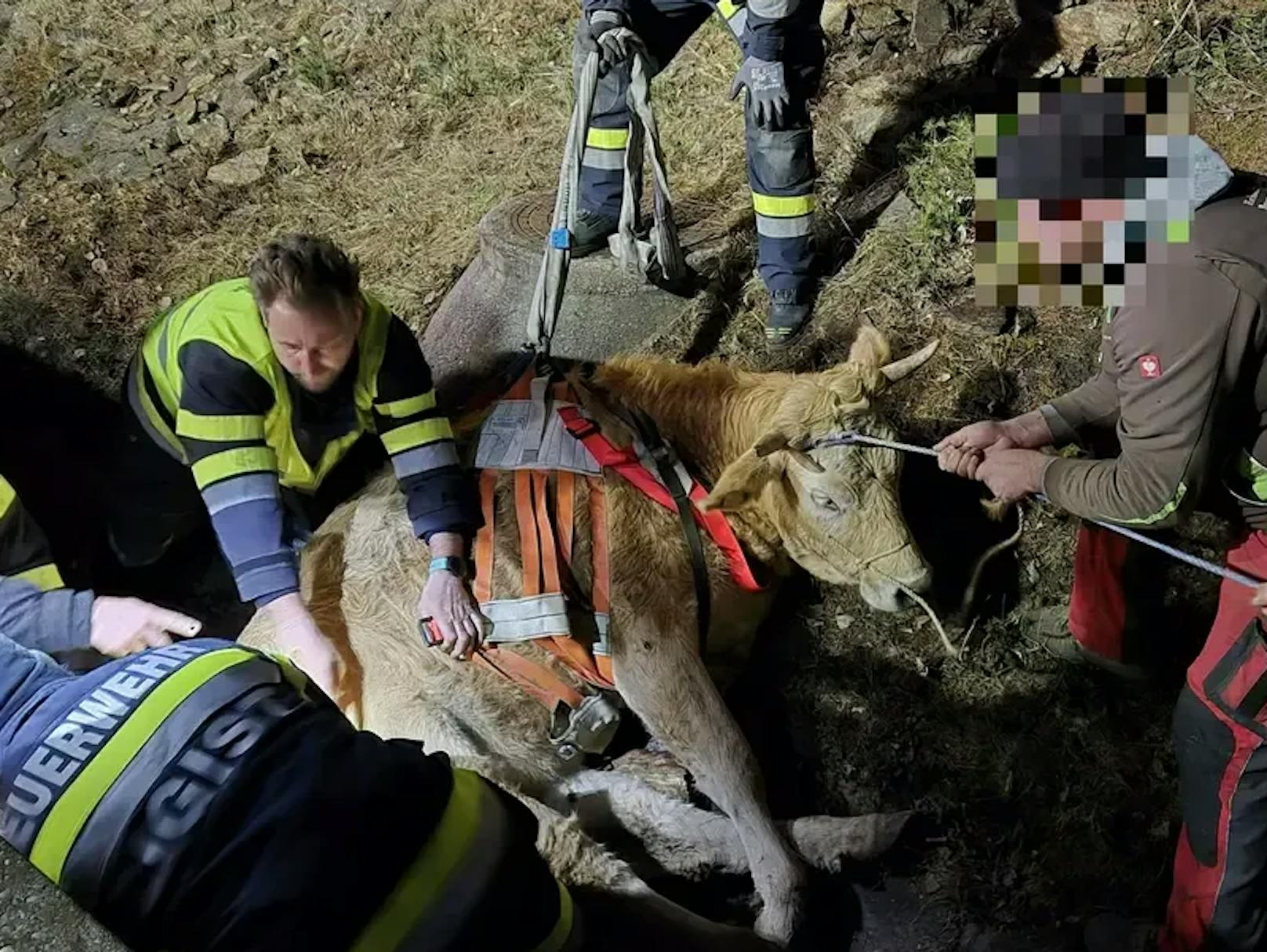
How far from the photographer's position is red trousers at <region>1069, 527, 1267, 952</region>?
3027mm

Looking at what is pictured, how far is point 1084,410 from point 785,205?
7.08 feet

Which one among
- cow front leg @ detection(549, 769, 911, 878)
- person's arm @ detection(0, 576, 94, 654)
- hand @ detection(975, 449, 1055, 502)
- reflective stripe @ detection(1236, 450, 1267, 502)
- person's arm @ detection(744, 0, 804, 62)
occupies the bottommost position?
cow front leg @ detection(549, 769, 911, 878)

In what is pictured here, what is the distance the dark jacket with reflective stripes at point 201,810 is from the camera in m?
2.01

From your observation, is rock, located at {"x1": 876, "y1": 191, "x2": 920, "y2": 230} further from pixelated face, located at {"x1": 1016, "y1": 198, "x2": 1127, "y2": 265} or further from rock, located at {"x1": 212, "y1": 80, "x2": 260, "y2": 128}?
rock, located at {"x1": 212, "y1": 80, "x2": 260, "y2": 128}

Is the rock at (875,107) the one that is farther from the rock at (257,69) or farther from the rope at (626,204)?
the rock at (257,69)

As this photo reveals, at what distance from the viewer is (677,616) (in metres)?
4.19

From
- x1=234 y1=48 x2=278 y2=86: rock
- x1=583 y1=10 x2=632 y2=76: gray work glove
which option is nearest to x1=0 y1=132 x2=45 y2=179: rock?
x1=234 y1=48 x2=278 y2=86: rock

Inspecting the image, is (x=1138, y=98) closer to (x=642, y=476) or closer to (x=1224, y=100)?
(x=642, y=476)

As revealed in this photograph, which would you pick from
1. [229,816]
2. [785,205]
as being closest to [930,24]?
[785,205]

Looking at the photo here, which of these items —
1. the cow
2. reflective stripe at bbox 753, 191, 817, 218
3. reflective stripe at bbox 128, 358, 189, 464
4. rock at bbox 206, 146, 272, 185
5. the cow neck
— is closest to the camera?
the cow

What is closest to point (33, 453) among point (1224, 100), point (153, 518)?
point (153, 518)

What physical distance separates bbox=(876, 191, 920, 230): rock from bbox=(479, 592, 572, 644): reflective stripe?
3.08 meters

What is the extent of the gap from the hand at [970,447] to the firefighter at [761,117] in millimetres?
2109

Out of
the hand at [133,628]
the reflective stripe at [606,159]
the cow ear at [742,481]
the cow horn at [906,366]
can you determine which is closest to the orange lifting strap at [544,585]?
the cow ear at [742,481]
